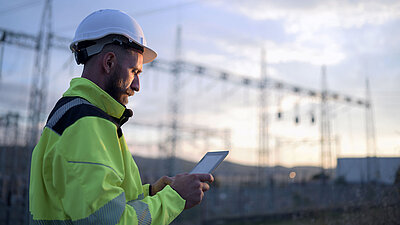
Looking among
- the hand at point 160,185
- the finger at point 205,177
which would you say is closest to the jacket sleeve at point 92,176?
the finger at point 205,177

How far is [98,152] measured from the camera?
158 cm

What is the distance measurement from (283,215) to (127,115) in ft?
45.3

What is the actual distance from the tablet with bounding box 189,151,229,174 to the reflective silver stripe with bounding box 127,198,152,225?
33 centimetres

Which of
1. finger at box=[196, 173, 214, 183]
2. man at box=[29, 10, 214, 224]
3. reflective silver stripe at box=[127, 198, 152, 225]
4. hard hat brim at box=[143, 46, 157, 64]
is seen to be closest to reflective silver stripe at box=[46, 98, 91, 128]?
man at box=[29, 10, 214, 224]

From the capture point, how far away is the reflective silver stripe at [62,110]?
1.76 metres

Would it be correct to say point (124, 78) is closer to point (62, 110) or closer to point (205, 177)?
point (62, 110)

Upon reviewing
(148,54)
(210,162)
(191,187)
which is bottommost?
(191,187)

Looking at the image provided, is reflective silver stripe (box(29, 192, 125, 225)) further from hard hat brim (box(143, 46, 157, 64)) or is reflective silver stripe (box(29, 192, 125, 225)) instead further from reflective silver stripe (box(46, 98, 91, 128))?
hard hat brim (box(143, 46, 157, 64))

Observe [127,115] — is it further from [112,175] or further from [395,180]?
[395,180]

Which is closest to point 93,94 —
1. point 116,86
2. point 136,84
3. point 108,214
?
point 116,86

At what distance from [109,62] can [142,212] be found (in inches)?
32.3

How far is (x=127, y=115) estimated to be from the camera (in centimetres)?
206

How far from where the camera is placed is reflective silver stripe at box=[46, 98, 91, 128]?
1.76 m

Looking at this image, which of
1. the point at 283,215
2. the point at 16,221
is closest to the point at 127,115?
the point at 16,221
